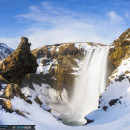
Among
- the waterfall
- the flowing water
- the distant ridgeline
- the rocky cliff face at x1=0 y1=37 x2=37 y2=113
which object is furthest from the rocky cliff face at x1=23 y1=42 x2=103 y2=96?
the rocky cliff face at x1=0 y1=37 x2=37 y2=113

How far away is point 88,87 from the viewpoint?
2272 inches

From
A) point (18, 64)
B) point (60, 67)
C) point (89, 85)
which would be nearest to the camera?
point (18, 64)

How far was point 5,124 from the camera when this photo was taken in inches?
435

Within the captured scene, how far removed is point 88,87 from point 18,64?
117 ft

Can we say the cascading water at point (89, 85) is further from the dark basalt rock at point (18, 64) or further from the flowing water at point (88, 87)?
the dark basalt rock at point (18, 64)

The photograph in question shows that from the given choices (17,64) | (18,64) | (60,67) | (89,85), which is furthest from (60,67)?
(17,64)

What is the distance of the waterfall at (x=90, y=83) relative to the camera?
52278 mm

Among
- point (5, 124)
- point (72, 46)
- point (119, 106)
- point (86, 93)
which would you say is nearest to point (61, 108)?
point (86, 93)

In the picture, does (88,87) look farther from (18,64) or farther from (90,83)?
(18,64)

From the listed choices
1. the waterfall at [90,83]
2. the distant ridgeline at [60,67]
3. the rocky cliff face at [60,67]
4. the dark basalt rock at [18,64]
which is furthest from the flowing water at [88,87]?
the dark basalt rock at [18,64]

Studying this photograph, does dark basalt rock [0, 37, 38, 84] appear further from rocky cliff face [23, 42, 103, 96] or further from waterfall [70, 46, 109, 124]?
rocky cliff face [23, 42, 103, 96]

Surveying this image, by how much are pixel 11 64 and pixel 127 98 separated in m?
22.4

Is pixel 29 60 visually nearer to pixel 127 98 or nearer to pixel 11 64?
pixel 11 64

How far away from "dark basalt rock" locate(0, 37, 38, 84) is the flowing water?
26822 mm
